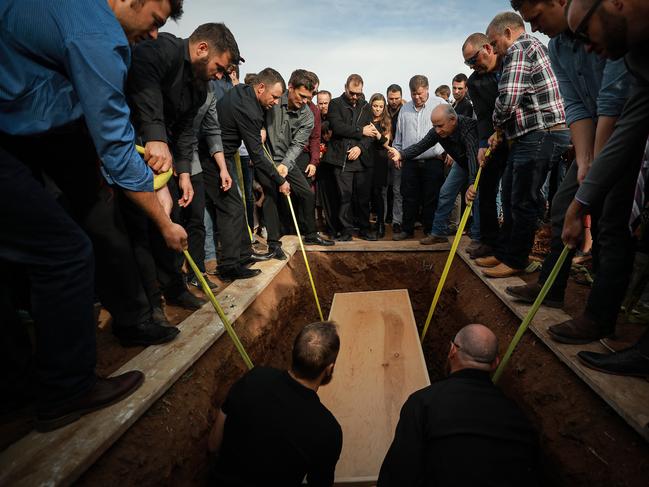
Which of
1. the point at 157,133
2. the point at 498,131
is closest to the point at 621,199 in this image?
the point at 498,131

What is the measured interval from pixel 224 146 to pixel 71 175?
2.20 meters

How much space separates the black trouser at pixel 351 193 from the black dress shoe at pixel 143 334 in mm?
3432

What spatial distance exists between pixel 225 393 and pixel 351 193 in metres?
3.58

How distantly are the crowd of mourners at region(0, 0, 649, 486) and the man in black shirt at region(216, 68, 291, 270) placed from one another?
0.08ft

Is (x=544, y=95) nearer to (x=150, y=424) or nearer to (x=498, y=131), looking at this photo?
(x=498, y=131)

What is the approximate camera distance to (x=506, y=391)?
8.38 feet

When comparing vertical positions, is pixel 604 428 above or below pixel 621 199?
below

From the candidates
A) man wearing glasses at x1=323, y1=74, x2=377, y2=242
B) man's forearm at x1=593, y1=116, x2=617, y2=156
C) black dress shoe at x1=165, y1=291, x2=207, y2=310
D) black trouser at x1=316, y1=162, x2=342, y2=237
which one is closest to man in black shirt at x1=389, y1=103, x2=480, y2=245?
man wearing glasses at x1=323, y1=74, x2=377, y2=242

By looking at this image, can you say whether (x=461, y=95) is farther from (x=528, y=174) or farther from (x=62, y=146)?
(x=62, y=146)

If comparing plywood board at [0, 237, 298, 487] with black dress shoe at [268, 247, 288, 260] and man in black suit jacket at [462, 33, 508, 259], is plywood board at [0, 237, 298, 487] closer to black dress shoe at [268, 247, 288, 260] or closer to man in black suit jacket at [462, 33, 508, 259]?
black dress shoe at [268, 247, 288, 260]

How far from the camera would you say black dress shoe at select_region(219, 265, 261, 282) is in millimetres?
3693

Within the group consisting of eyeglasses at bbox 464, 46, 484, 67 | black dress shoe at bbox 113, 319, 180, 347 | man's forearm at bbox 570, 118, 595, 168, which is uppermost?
eyeglasses at bbox 464, 46, 484, 67

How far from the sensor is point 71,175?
1818mm

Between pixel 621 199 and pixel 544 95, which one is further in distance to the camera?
pixel 544 95
